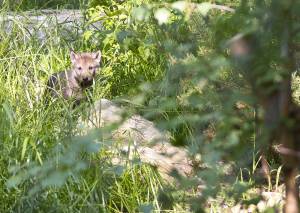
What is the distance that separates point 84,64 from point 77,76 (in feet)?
2.44

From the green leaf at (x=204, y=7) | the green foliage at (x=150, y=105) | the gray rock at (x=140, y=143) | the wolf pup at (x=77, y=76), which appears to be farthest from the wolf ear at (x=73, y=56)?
the green leaf at (x=204, y=7)

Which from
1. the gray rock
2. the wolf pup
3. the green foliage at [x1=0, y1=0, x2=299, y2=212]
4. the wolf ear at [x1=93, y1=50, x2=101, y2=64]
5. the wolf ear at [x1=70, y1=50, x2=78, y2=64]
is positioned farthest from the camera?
the wolf ear at [x1=93, y1=50, x2=101, y2=64]

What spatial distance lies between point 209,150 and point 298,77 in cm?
330

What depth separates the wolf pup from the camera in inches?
245

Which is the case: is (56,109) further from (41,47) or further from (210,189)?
(210,189)

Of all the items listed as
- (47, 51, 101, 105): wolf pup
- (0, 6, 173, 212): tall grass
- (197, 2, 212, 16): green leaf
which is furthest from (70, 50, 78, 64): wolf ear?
(197, 2, 212, 16): green leaf

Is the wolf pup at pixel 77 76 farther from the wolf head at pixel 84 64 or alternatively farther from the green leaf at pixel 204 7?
the green leaf at pixel 204 7

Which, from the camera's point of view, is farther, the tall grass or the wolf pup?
the wolf pup

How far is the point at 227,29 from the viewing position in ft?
6.10

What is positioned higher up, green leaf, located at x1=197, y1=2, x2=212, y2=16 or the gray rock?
green leaf, located at x1=197, y1=2, x2=212, y2=16

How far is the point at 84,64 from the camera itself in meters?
6.84

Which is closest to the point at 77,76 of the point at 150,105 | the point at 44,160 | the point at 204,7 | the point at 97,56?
the point at 97,56

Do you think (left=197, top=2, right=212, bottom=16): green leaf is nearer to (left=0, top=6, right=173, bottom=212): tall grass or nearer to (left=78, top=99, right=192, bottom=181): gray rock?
(left=0, top=6, right=173, bottom=212): tall grass

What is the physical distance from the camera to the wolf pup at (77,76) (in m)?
6.22
